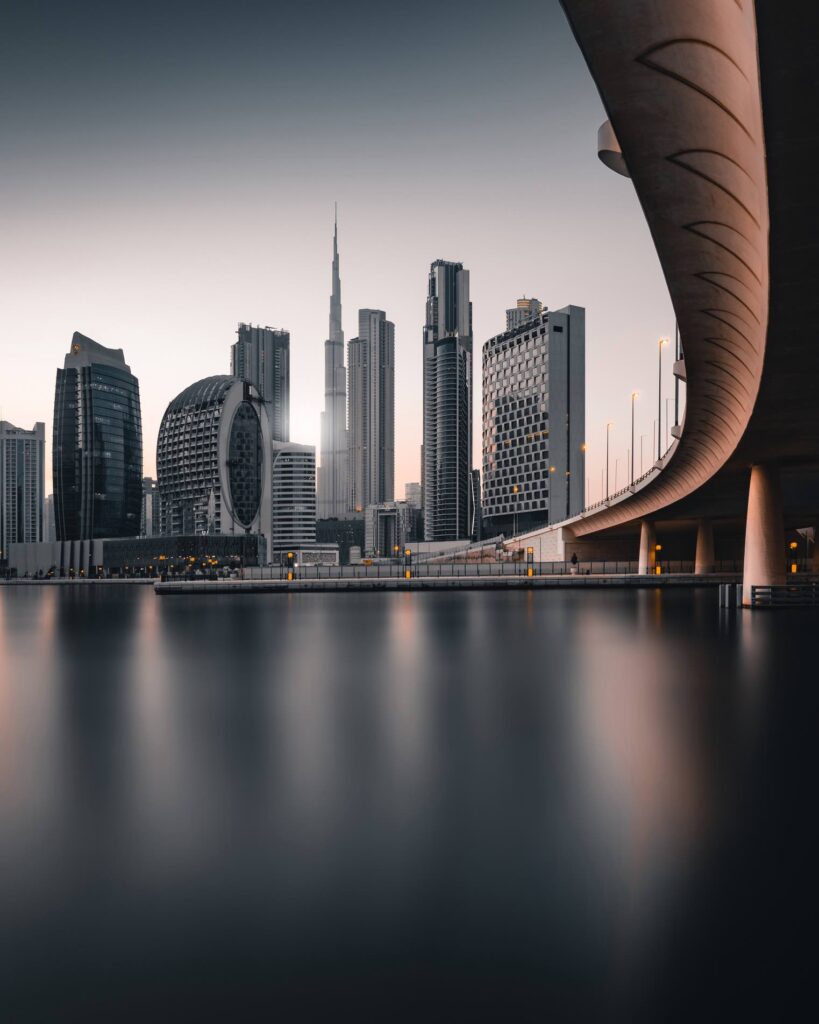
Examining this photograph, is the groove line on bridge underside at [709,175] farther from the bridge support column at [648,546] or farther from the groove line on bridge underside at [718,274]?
the bridge support column at [648,546]

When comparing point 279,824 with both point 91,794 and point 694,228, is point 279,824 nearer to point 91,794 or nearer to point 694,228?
point 91,794

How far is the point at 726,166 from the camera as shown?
496 inches

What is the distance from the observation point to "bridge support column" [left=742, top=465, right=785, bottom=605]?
47.0 meters

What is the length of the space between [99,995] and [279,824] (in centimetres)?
348

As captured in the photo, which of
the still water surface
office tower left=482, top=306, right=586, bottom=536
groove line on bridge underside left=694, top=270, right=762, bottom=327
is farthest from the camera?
office tower left=482, top=306, right=586, bottom=536

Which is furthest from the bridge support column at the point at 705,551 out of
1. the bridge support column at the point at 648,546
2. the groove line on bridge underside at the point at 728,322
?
the groove line on bridge underside at the point at 728,322

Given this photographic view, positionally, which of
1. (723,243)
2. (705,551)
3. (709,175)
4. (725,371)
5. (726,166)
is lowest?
(705,551)

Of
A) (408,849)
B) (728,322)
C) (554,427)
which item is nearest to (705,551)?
(728,322)

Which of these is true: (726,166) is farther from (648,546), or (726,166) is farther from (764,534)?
(648,546)

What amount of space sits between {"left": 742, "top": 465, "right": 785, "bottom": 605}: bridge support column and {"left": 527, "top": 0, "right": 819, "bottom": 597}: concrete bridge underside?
17.6 m

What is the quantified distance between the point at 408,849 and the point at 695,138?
10440 mm

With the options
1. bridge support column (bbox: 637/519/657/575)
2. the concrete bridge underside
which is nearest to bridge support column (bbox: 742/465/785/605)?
the concrete bridge underside

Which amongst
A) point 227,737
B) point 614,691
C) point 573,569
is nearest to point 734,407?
point 614,691

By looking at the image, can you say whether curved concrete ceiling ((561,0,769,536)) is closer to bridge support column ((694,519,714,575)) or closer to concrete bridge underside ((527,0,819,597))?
concrete bridge underside ((527,0,819,597))
